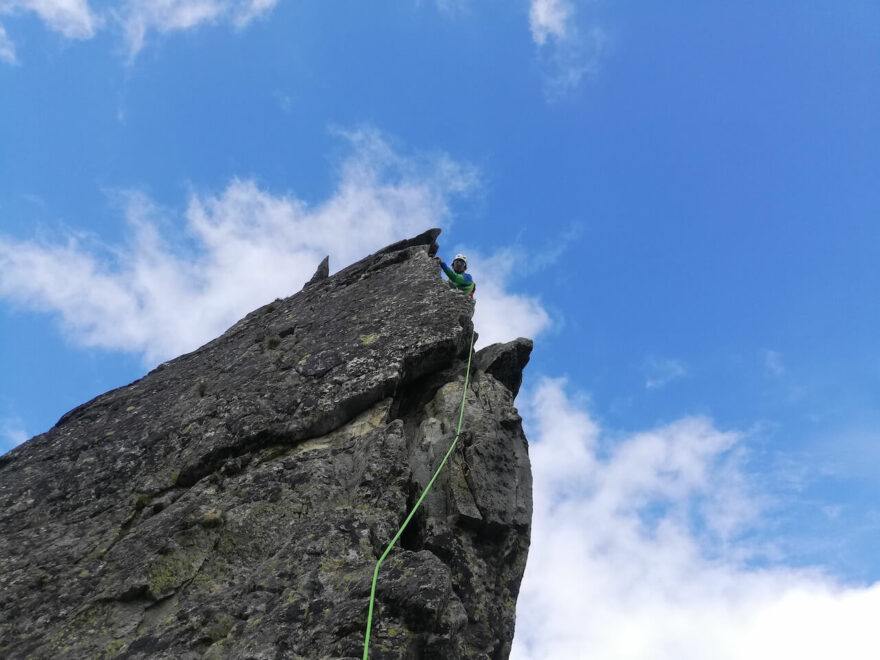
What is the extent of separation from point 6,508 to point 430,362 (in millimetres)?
6643

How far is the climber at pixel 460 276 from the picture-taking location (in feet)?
56.2

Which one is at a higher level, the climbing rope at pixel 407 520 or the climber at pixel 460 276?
the climber at pixel 460 276

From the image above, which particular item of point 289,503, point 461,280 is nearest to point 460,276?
point 461,280

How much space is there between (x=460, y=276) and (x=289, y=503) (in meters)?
8.78

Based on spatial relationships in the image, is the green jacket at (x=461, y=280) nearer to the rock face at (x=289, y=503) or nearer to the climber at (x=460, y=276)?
the climber at (x=460, y=276)

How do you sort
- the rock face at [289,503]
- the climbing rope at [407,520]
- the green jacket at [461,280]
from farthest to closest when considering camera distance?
the green jacket at [461,280] < the rock face at [289,503] < the climbing rope at [407,520]

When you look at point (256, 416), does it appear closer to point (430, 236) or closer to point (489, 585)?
point (489, 585)

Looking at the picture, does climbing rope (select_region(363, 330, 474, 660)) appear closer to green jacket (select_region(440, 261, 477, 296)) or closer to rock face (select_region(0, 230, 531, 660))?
rock face (select_region(0, 230, 531, 660))

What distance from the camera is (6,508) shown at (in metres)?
11.3

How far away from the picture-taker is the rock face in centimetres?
752

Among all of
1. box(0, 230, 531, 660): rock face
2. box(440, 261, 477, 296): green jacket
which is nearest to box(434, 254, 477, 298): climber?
box(440, 261, 477, 296): green jacket

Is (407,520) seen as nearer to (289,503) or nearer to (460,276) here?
(289,503)

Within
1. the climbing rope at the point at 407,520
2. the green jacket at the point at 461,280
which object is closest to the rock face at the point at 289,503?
the climbing rope at the point at 407,520

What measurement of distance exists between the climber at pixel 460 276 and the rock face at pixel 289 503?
2976 mm
